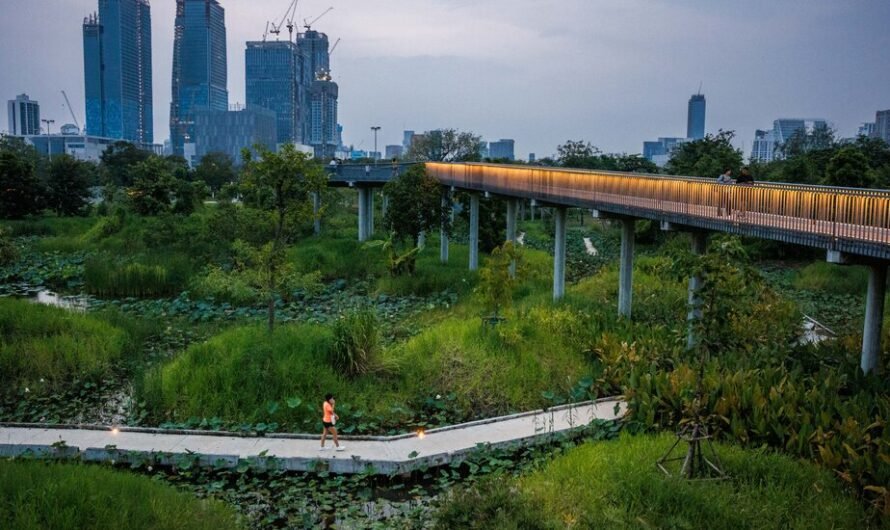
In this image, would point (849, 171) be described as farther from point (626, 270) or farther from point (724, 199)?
point (724, 199)

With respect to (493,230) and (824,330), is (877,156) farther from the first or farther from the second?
(824,330)

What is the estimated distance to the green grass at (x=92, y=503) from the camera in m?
10.2

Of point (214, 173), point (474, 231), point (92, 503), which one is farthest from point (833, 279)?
point (214, 173)

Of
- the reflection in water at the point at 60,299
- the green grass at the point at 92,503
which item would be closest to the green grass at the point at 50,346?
the reflection in water at the point at 60,299

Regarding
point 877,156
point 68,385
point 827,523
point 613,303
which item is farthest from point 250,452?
point 877,156

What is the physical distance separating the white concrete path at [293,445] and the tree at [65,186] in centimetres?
5125

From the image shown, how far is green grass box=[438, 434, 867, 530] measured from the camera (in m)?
11.1

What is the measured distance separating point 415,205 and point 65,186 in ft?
127

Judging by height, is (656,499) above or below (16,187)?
below

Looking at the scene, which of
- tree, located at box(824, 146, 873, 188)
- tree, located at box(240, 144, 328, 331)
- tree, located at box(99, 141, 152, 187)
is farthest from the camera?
tree, located at box(99, 141, 152, 187)

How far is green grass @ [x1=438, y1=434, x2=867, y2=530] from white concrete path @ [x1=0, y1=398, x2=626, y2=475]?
2.29 metres

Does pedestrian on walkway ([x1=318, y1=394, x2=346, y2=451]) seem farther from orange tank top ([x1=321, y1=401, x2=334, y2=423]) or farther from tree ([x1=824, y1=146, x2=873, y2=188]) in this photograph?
tree ([x1=824, y1=146, x2=873, y2=188])

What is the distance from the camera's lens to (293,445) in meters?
15.0

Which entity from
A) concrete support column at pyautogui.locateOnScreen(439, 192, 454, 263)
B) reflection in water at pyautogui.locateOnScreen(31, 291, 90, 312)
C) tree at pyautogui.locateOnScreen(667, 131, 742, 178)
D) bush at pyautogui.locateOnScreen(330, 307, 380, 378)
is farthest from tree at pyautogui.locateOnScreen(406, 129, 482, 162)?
bush at pyautogui.locateOnScreen(330, 307, 380, 378)
